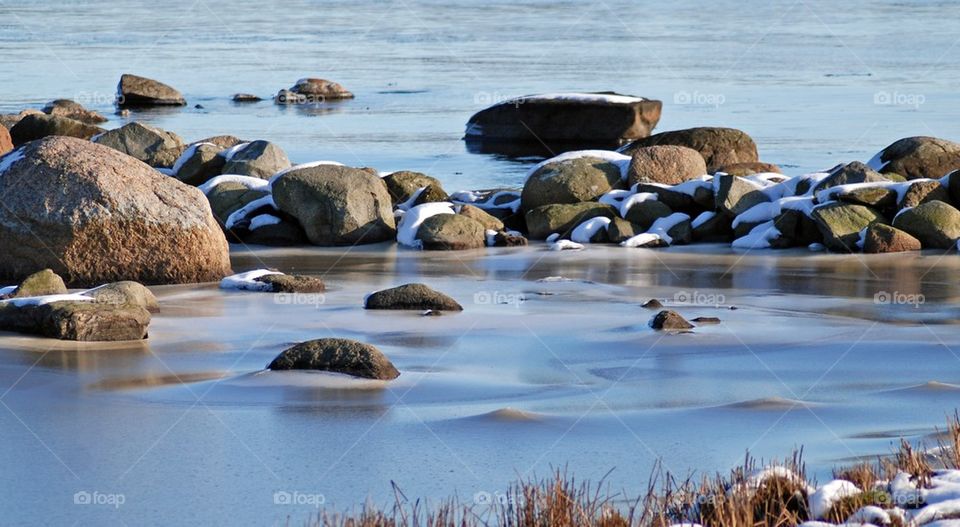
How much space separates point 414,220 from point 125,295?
578cm

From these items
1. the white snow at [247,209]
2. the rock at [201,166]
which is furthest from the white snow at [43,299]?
the rock at [201,166]

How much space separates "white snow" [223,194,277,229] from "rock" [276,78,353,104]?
20.5 meters

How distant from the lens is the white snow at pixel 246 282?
1347cm

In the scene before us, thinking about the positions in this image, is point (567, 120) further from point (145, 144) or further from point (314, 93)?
point (145, 144)

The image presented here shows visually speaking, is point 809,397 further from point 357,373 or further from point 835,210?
point 835,210

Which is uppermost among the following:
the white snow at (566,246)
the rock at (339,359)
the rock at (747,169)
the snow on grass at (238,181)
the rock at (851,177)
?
the rock at (851,177)

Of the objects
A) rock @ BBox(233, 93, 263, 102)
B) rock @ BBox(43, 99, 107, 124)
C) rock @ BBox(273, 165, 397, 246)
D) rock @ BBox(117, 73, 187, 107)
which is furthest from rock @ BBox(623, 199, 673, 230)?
rock @ BBox(117, 73, 187, 107)

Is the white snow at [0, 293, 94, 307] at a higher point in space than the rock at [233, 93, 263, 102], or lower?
lower

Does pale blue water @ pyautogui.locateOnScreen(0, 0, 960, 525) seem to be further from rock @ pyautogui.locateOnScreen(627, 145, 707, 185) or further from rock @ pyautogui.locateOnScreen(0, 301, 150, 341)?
rock @ pyautogui.locateOnScreen(627, 145, 707, 185)

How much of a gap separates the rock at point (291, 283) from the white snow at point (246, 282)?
6 cm

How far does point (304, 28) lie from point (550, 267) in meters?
46.6

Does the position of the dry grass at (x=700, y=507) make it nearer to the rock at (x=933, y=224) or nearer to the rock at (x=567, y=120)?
the rock at (x=933, y=224)

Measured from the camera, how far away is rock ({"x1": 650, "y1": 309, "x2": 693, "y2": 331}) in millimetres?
11297

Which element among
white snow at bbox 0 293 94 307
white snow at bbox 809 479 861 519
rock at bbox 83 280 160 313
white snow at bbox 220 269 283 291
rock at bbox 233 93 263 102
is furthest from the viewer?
rock at bbox 233 93 263 102
